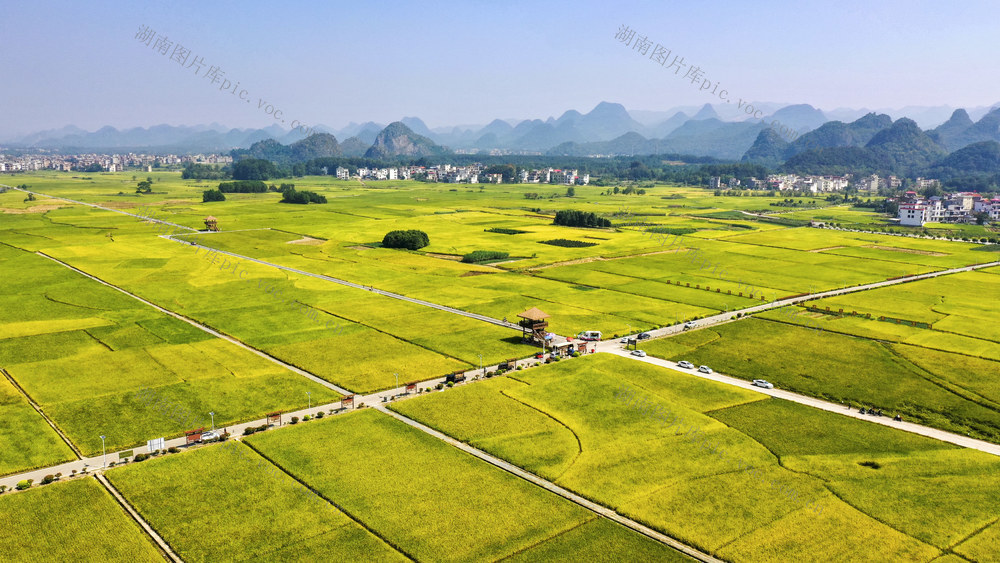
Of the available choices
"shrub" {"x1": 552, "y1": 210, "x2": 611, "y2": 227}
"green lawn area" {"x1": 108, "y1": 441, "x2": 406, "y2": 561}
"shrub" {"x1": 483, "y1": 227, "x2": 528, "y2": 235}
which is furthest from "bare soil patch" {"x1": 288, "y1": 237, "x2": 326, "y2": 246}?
"green lawn area" {"x1": 108, "y1": 441, "x2": 406, "y2": 561}

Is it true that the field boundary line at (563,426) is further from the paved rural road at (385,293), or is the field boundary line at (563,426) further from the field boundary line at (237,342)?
the paved rural road at (385,293)

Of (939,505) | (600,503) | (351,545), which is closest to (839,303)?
(939,505)

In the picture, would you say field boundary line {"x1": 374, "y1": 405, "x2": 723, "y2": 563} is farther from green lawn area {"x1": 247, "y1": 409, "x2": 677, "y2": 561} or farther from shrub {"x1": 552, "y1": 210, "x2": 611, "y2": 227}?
shrub {"x1": 552, "y1": 210, "x2": 611, "y2": 227}

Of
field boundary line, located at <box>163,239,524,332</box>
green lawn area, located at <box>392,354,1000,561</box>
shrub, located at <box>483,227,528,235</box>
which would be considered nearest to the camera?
green lawn area, located at <box>392,354,1000,561</box>

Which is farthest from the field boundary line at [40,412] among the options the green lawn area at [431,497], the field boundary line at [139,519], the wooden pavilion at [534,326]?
the wooden pavilion at [534,326]

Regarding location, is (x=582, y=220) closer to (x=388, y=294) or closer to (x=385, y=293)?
(x=385, y=293)
